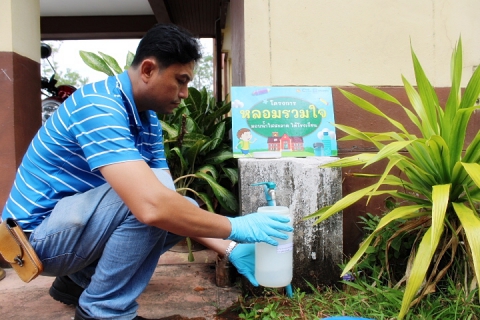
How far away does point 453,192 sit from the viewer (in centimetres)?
176

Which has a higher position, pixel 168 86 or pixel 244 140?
pixel 168 86

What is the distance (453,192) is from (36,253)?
174cm

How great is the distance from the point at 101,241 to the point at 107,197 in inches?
6.7

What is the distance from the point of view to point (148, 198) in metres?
1.31

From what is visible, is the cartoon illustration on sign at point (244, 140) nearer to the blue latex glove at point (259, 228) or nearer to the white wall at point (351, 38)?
the white wall at point (351, 38)

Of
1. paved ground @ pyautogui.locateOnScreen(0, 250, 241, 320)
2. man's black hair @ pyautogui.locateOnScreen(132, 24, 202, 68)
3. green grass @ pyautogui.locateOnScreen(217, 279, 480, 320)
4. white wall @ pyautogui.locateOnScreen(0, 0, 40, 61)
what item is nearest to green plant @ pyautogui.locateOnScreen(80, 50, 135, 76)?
white wall @ pyautogui.locateOnScreen(0, 0, 40, 61)

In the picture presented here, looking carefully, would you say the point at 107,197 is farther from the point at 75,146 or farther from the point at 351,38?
the point at 351,38

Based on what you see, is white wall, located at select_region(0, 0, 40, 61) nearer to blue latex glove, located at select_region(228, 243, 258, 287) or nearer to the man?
the man

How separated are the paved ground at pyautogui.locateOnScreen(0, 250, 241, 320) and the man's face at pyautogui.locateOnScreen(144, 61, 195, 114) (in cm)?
93

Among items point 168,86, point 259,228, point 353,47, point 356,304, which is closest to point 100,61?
point 168,86

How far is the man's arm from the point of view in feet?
4.30

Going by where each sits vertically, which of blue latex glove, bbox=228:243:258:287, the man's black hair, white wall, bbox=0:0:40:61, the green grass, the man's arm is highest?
white wall, bbox=0:0:40:61

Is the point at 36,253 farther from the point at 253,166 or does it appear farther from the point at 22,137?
the point at 22,137

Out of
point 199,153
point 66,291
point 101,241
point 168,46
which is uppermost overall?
point 168,46
